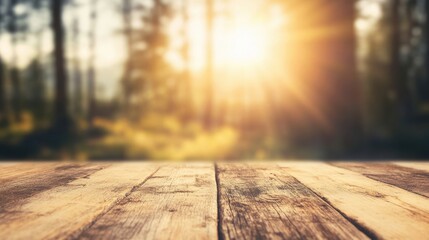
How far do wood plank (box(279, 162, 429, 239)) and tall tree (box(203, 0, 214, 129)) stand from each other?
12.7 meters

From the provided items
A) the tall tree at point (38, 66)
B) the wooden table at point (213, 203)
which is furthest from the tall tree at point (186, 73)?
the wooden table at point (213, 203)

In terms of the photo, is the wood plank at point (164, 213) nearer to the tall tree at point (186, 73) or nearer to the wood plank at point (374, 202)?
the wood plank at point (374, 202)

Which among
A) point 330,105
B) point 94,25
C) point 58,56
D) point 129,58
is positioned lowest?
point 330,105

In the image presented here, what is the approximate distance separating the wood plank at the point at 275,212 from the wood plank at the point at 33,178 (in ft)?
2.27

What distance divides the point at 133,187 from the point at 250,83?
86.2 ft

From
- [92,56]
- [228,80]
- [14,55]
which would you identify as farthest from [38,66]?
[228,80]

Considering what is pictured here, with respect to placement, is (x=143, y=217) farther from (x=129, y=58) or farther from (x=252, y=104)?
(x=129, y=58)

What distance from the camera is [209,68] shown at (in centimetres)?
1495

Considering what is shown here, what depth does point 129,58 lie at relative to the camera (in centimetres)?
2498

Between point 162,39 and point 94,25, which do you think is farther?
point 94,25

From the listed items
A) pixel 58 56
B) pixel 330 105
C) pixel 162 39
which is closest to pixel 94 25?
pixel 162 39

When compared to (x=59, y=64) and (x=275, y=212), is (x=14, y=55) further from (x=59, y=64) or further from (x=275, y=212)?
(x=275, y=212)

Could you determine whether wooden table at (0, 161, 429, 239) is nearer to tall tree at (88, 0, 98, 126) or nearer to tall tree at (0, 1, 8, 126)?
tall tree at (0, 1, 8, 126)

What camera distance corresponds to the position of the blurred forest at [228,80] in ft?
30.1
